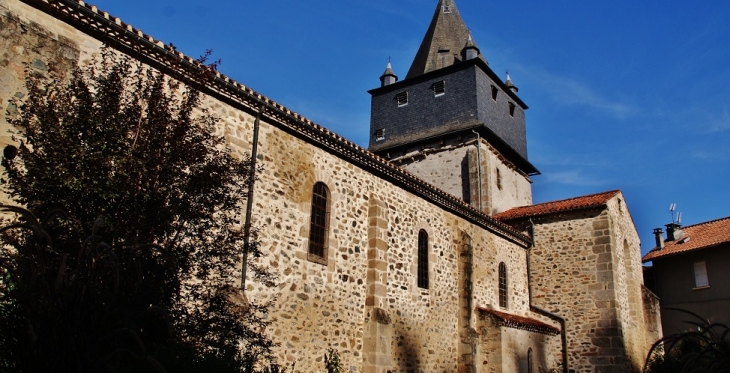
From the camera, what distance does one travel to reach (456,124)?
25.7 metres

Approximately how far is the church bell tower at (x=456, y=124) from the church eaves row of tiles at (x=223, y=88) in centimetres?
762

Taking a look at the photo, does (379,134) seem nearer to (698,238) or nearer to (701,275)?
(698,238)

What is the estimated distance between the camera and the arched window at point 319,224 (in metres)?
12.5

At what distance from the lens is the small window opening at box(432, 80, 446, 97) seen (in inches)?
1067

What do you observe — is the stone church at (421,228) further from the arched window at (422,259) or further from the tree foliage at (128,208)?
the tree foliage at (128,208)

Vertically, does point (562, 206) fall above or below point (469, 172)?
below

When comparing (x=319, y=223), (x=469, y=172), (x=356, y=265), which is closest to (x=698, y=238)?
(x=469, y=172)

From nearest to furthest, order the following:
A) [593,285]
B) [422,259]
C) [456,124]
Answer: [422,259], [593,285], [456,124]

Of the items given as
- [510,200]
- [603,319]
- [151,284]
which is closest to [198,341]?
[151,284]

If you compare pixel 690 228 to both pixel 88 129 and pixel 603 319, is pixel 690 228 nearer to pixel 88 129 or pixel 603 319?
pixel 603 319

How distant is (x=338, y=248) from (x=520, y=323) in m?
7.96

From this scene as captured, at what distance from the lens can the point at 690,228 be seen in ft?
92.7

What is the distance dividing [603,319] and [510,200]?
7712mm

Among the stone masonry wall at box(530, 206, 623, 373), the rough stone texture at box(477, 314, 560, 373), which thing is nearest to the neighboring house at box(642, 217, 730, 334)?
the stone masonry wall at box(530, 206, 623, 373)
